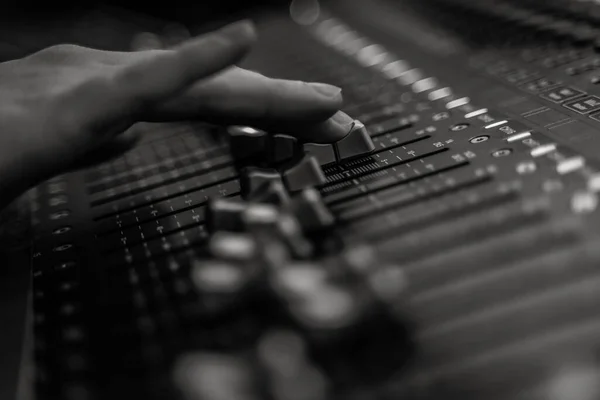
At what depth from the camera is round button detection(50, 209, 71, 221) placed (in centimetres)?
83

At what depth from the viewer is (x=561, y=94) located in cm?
79

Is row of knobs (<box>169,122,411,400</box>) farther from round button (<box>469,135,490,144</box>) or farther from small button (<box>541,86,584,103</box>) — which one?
small button (<box>541,86,584,103</box>)

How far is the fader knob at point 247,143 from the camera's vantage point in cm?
82

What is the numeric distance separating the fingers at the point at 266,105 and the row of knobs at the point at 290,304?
0.14m

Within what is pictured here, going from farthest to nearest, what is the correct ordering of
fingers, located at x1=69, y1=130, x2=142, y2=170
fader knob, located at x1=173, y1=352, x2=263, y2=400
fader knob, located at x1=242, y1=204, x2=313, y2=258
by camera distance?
1. fingers, located at x1=69, y1=130, x2=142, y2=170
2. fader knob, located at x1=242, y1=204, x2=313, y2=258
3. fader knob, located at x1=173, y1=352, x2=263, y2=400

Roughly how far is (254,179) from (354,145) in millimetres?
137

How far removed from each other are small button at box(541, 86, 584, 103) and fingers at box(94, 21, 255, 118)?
0.35 meters

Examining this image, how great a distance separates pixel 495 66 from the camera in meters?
0.95

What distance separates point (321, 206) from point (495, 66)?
468 millimetres

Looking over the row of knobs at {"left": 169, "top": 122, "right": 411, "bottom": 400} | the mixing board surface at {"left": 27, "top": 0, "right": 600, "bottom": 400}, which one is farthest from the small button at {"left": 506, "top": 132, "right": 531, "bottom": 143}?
the row of knobs at {"left": 169, "top": 122, "right": 411, "bottom": 400}

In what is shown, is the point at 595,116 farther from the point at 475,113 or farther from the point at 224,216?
the point at 224,216

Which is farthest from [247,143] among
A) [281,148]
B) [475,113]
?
[475,113]

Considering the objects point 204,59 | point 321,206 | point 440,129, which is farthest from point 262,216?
point 440,129

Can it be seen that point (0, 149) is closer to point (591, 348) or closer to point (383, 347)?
point (383, 347)
